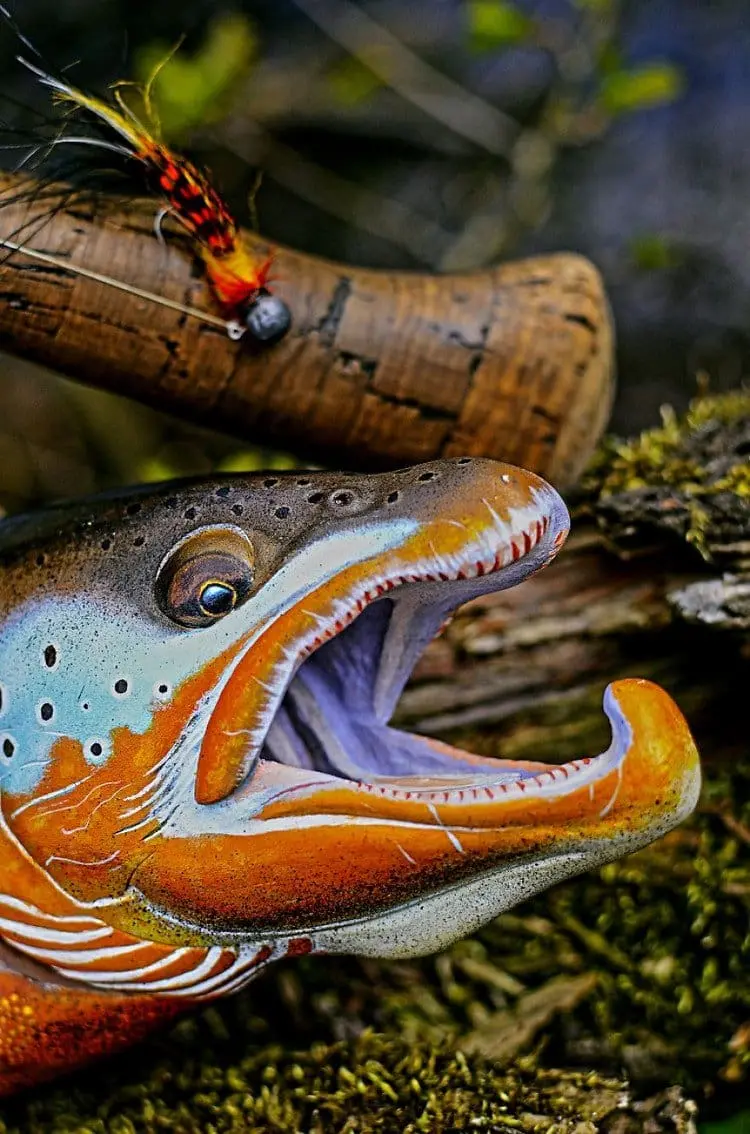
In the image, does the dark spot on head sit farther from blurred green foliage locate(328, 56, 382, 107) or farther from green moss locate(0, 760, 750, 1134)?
blurred green foliage locate(328, 56, 382, 107)

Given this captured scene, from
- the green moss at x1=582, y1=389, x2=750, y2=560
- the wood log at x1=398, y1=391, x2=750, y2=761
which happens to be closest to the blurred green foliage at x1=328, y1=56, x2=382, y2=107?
the green moss at x1=582, y1=389, x2=750, y2=560

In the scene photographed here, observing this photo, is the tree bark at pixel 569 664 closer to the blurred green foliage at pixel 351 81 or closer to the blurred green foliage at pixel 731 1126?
the blurred green foliage at pixel 731 1126

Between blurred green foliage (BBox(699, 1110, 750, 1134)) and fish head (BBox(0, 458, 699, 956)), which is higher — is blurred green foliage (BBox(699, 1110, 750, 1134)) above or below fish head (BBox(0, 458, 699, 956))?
below

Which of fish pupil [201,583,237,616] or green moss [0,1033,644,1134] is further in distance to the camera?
green moss [0,1033,644,1134]

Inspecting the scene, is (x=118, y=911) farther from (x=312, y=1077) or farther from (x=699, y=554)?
(x=699, y=554)

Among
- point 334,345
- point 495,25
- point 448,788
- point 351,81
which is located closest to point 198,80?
point 495,25

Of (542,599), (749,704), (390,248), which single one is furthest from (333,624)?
(390,248)
